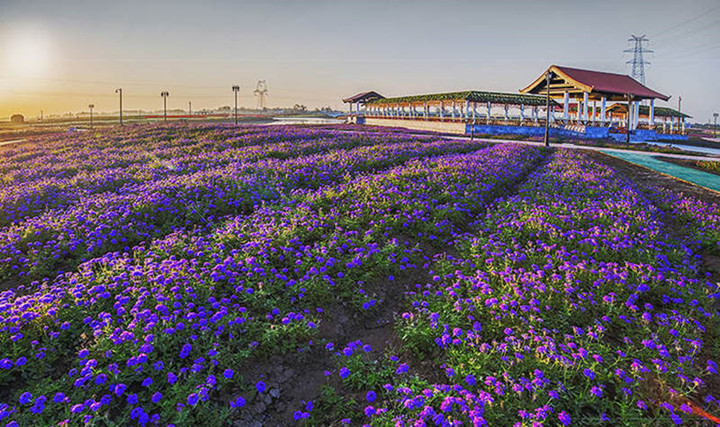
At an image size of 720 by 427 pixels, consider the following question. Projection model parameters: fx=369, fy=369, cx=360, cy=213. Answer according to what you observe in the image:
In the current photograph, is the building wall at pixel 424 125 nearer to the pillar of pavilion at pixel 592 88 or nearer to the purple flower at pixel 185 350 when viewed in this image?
the pillar of pavilion at pixel 592 88

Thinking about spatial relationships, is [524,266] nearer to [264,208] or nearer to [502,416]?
[502,416]

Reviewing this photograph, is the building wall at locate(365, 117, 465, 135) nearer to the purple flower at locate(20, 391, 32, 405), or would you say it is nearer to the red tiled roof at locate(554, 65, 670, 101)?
the red tiled roof at locate(554, 65, 670, 101)

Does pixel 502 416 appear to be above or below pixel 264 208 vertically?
below

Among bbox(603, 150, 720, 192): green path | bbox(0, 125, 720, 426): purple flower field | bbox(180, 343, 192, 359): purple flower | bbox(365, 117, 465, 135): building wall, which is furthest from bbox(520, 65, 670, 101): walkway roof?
bbox(180, 343, 192, 359): purple flower

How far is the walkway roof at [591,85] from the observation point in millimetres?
42638

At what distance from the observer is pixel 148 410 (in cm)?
362

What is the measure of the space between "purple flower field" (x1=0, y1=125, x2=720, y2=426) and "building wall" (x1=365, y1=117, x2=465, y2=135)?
126ft

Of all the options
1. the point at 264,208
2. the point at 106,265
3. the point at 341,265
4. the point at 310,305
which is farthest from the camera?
the point at 264,208

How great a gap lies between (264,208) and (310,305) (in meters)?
4.15

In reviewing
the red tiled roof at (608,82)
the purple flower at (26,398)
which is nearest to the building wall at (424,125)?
the red tiled roof at (608,82)

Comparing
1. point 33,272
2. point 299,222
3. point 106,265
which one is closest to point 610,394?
point 299,222

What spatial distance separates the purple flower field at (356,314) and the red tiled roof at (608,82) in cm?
4026

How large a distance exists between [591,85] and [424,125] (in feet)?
69.9

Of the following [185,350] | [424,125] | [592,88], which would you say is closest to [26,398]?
[185,350]
